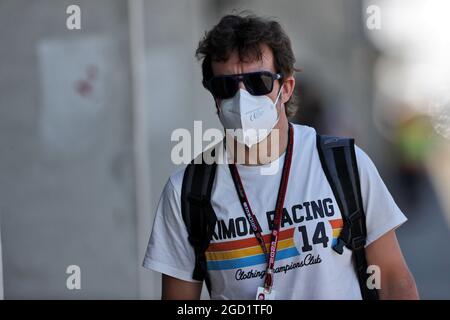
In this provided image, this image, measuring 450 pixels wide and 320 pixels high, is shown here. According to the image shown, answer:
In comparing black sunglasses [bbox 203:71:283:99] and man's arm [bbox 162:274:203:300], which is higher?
black sunglasses [bbox 203:71:283:99]

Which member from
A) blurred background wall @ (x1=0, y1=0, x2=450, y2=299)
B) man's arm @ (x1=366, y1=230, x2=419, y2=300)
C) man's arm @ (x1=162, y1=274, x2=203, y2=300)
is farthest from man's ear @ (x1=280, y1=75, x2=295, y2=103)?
blurred background wall @ (x1=0, y1=0, x2=450, y2=299)

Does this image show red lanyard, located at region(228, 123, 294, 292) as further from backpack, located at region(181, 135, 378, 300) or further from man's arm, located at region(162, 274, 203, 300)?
man's arm, located at region(162, 274, 203, 300)

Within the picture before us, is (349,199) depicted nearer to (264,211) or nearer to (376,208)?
(376,208)

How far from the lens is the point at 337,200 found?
8.34ft

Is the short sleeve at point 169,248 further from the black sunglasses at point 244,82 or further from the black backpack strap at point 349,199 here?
the black backpack strap at point 349,199

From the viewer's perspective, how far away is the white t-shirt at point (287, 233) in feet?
8.28

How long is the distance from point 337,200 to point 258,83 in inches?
19.5

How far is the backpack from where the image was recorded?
2543 millimetres

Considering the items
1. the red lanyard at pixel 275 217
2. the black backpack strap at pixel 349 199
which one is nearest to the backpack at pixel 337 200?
the black backpack strap at pixel 349 199

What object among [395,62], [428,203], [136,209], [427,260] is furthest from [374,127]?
[136,209]

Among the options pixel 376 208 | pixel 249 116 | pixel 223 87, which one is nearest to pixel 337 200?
pixel 376 208

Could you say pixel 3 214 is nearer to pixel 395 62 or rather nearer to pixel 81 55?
pixel 81 55

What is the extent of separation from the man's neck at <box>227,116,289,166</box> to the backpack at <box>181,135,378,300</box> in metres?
0.11
